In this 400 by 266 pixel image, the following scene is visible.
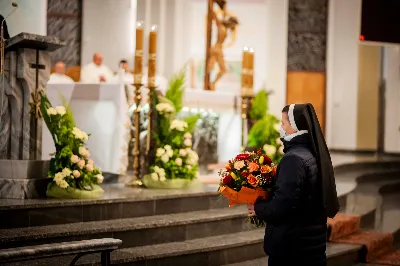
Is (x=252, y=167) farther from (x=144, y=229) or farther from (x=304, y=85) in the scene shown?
(x=304, y=85)

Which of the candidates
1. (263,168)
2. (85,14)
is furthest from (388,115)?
(263,168)

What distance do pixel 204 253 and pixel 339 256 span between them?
1.55 metres

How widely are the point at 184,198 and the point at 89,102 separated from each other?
2037 millimetres

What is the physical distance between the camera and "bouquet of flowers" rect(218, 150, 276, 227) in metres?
4.34

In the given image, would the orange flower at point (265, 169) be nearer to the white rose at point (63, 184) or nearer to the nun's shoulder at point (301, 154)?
the nun's shoulder at point (301, 154)

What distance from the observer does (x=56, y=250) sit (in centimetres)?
427

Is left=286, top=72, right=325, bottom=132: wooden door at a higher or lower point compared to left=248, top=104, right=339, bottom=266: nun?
higher

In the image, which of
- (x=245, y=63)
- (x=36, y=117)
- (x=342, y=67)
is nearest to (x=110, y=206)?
(x=36, y=117)

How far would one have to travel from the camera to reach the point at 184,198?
6.99 meters

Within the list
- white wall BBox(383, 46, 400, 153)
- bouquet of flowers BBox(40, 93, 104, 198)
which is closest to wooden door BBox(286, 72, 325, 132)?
white wall BBox(383, 46, 400, 153)

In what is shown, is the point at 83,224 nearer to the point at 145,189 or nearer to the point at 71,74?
the point at 145,189

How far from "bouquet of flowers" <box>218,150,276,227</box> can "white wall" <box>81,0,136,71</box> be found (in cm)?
920

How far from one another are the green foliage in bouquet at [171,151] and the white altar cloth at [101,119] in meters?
0.45

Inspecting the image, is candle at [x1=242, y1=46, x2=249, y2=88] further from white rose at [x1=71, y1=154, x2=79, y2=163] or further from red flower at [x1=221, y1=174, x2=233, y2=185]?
red flower at [x1=221, y1=174, x2=233, y2=185]
